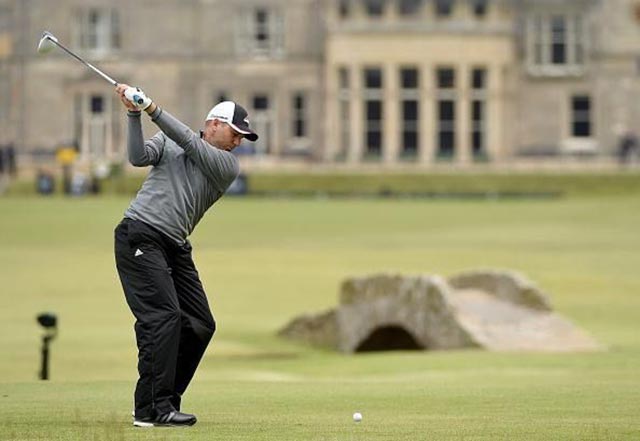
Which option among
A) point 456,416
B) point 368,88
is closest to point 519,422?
point 456,416

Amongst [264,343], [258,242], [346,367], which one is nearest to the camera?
[346,367]

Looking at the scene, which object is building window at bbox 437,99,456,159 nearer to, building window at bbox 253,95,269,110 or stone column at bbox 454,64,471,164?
stone column at bbox 454,64,471,164

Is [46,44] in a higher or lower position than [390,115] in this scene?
lower

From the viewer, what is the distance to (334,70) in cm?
9362

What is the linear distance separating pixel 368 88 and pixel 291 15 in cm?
531

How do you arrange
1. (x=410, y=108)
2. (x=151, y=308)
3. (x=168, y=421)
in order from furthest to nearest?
(x=410, y=108)
(x=151, y=308)
(x=168, y=421)

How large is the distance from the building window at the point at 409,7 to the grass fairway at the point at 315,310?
19.1 m

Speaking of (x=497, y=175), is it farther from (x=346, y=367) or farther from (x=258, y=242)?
(x=346, y=367)

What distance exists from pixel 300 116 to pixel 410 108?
5108mm

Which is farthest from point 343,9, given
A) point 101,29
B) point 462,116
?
point 101,29

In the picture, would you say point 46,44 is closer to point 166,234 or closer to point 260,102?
point 166,234

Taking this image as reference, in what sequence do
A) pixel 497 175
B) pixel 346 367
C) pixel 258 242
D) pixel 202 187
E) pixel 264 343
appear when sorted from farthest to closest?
pixel 497 175
pixel 258 242
pixel 264 343
pixel 346 367
pixel 202 187

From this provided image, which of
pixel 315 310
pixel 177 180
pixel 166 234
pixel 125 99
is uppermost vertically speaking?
pixel 125 99

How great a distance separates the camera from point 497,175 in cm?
8238
